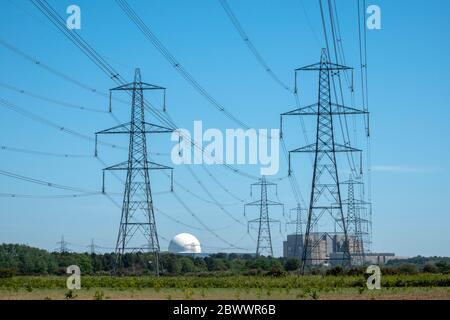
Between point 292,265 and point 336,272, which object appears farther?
point 292,265

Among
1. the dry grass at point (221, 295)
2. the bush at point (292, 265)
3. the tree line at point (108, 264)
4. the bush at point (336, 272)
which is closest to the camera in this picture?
the dry grass at point (221, 295)

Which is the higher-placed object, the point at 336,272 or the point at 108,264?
the point at 108,264

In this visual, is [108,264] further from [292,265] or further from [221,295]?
[221,295]

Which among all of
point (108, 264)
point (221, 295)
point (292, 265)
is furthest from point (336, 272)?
point (108, 264)

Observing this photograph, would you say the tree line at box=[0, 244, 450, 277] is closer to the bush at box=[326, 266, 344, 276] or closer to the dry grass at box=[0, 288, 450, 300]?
the bush at box=[326, 266, 344, 276]

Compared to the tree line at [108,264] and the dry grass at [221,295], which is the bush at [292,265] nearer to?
the tree line at [108,264]

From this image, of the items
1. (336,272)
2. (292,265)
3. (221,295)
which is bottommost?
(221,295)

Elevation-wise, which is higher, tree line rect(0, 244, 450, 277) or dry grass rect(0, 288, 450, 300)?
tree line rect(0, 244, 450, 277)

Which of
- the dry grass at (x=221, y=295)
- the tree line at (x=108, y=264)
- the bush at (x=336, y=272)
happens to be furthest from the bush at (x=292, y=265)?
the dry grass at (x=221, y=295)

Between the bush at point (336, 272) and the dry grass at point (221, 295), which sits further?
the bush at point (336, 272)


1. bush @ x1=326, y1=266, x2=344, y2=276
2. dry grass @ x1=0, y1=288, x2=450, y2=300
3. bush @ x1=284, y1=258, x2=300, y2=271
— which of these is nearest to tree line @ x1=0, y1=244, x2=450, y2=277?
bush @ x1=284, y1=258, x2=300, y2=271
